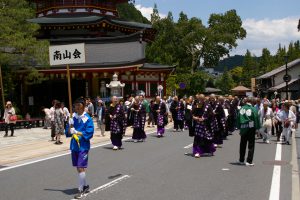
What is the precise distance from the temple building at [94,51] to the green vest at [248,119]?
20140 millimetres

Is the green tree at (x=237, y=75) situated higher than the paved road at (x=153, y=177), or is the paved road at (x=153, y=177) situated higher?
the green tree at (x=237, y=75)

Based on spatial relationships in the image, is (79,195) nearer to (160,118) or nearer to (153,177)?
(153,177)

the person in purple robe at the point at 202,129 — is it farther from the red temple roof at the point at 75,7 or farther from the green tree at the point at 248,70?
the green tree at the point at 248,70

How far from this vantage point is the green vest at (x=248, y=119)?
38.1ft

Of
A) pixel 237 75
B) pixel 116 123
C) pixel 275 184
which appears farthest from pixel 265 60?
pixel 275 184

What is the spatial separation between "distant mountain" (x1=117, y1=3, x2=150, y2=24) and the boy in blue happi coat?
6932 centimetres

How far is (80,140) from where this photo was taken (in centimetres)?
827

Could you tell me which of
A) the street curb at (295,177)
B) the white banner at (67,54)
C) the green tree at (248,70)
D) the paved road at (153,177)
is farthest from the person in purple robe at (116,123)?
the green tree at (248,70)

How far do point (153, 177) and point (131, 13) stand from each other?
235 feet

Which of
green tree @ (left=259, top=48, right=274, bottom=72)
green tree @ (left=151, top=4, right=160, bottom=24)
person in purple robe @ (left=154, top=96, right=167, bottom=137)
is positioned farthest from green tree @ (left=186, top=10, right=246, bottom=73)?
person in purple robe @ (left=154, top=96, right=167, bottom=137)

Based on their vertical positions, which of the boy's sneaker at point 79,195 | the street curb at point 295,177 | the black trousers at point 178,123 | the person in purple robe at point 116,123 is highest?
the person in purple robe at point 116,123

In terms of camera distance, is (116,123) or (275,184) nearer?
(275,184)

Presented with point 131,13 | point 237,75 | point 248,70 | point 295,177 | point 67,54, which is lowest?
point 295,177

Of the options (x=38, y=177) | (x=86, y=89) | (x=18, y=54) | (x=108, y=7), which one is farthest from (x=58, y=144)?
(x=108, y=7)
